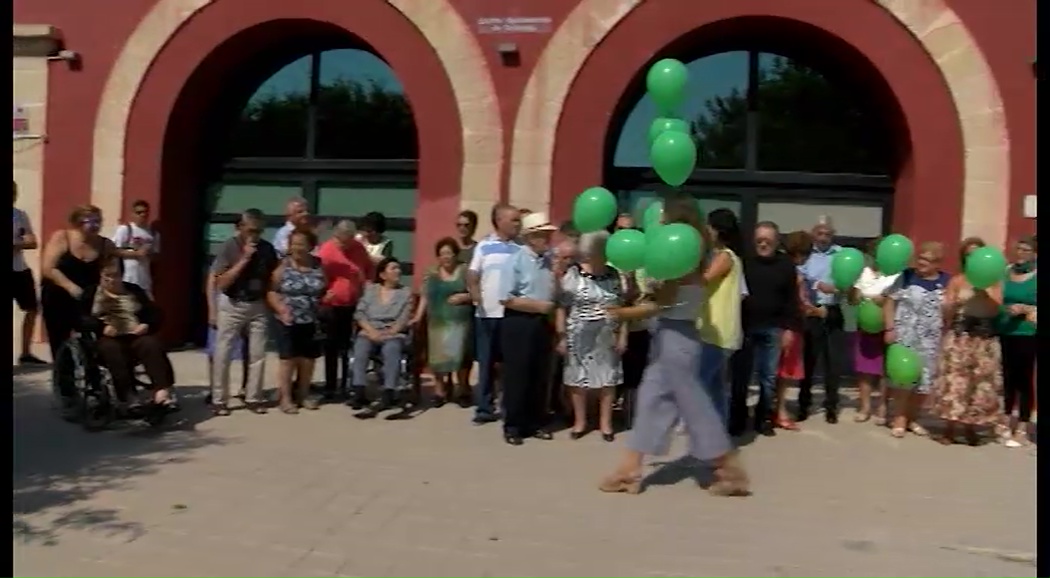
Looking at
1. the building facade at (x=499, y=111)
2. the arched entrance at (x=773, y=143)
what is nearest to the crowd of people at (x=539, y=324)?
the building facade at (x=499, y=111)

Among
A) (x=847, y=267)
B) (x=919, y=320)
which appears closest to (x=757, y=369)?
(x=847, y=267)

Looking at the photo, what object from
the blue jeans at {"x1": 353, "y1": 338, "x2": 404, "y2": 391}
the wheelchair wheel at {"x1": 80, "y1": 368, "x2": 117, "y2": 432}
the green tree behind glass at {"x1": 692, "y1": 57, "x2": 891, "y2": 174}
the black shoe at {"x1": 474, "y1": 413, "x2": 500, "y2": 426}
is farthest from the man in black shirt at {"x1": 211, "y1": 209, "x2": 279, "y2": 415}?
the green tree behind glass at {"x1": 692, "y1": 57, "x2": 891, "y2": 174}

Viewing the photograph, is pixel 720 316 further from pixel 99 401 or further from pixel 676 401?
pixel 99 401

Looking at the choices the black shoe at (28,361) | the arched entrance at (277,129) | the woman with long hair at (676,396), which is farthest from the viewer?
the arched entrance at (277,129)

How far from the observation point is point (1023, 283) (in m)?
7.27

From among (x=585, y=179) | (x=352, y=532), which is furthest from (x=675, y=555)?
(x=585, y=179)

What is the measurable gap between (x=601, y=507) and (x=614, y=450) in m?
1.33

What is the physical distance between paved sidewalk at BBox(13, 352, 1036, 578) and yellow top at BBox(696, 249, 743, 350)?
833 millimetres

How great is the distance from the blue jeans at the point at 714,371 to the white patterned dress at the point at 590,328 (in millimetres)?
1039

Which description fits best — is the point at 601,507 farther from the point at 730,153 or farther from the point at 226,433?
the point at 730,153

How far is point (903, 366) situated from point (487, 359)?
278 cm

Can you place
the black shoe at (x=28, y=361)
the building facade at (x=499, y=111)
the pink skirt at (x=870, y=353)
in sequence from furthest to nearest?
the black shoe at (x=28, y=361)
the building facade at (x=499, y=111)
the pink skirt at (x=870, y=353)

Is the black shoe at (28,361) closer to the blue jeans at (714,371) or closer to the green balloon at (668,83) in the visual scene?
the green balloon at (668,83)

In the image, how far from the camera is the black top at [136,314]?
689cm
